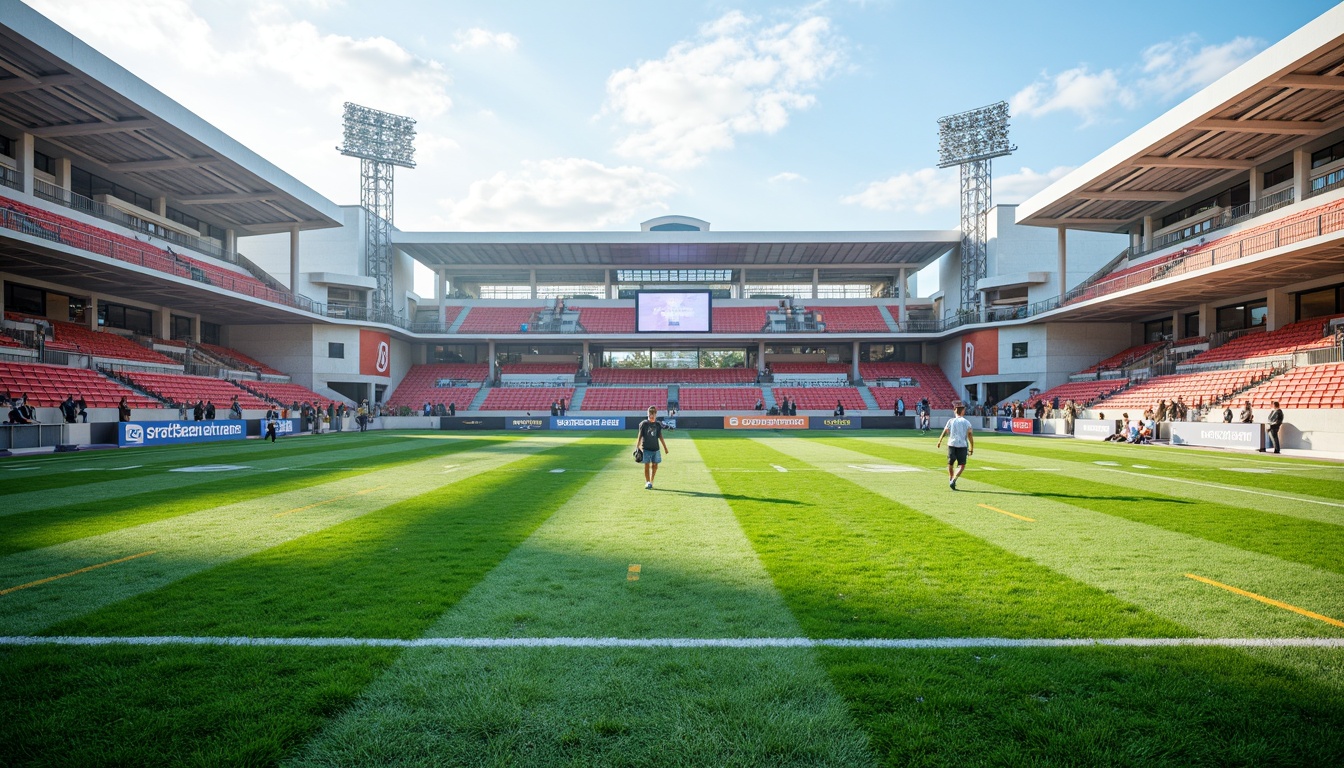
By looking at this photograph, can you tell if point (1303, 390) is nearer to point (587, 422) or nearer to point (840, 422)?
point (840, 422)

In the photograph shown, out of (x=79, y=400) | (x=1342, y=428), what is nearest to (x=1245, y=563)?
(x=1342, y=428)

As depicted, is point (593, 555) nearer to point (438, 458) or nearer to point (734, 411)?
point (438, 458)

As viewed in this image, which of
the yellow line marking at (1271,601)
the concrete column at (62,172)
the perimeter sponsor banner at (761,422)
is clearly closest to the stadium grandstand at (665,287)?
the concrete column at (62,172)

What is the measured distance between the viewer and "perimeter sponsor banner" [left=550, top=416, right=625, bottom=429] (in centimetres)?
3991

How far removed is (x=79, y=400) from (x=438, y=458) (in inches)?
641

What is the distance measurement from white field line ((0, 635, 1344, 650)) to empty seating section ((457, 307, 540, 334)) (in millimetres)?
48417

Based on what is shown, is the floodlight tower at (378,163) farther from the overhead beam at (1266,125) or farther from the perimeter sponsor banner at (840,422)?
the overhead beam at (1266,125)

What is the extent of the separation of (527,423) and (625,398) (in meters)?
9.46

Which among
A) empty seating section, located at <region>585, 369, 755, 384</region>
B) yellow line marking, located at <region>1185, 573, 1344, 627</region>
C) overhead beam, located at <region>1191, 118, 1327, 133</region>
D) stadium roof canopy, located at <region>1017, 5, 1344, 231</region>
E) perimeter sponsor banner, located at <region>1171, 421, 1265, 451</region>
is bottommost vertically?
yellow line marking, located at <region>1185, 573, 1344, 627</region>

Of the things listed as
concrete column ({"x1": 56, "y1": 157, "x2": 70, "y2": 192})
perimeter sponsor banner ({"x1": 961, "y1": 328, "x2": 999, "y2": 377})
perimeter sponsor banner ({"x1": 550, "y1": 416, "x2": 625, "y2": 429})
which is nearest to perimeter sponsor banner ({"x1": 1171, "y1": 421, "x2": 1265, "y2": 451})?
perimeter sponsor banner ({"x1": 961, "y1": 328, "x2": 999, "y2": 377})

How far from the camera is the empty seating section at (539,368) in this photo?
5341cm

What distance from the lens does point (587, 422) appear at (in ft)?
132

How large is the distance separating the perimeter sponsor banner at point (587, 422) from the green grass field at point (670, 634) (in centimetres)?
2969

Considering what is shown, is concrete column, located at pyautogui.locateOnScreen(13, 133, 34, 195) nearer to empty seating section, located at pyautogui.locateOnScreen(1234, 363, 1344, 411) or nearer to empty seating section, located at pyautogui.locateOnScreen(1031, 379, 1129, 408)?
empty seating section, located at pyautogui.locateOnScreen(1234, 363, 1344, 411)
